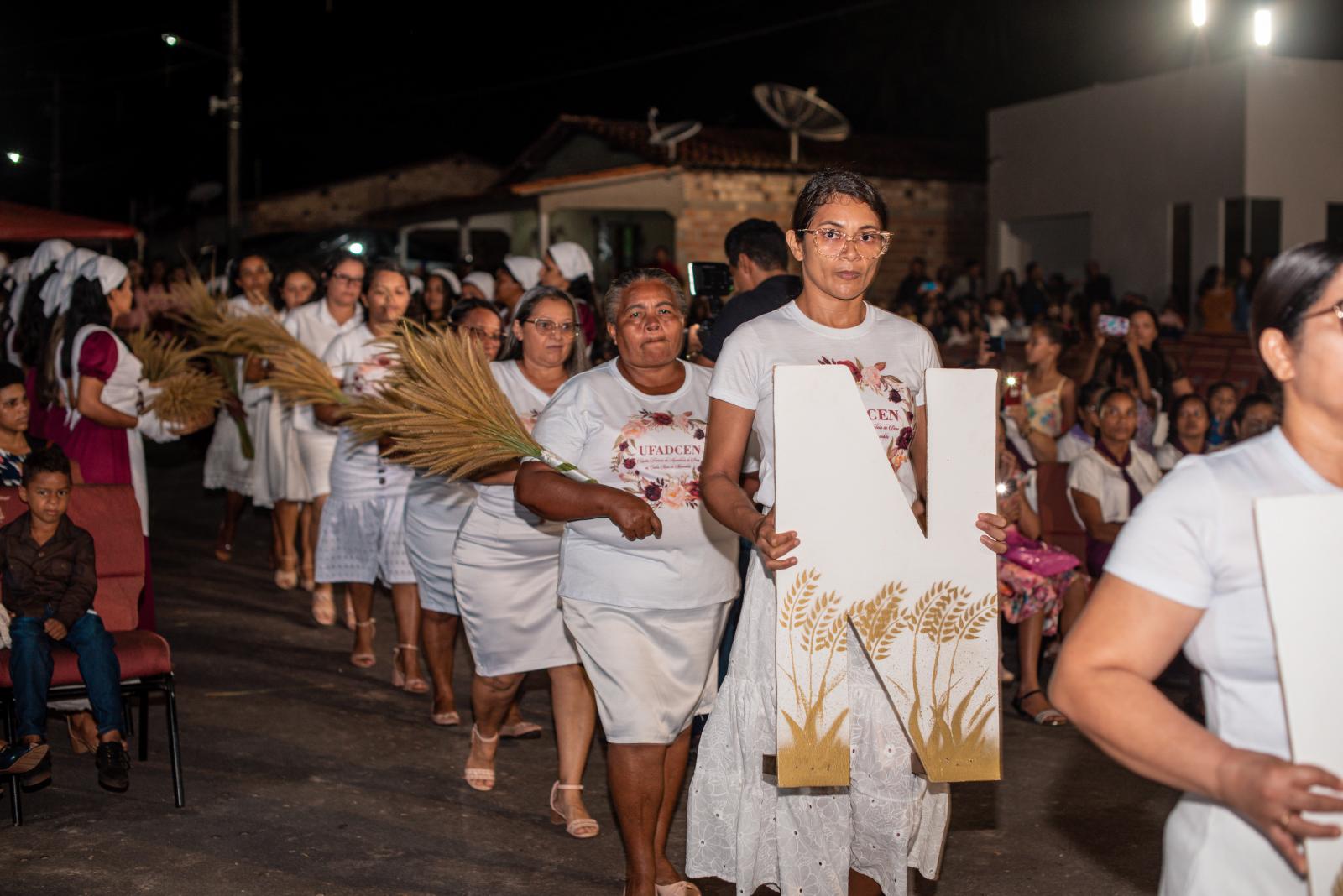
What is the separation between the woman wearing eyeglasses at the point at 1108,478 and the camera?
23.8 ft

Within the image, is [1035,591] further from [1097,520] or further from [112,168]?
[112,168]

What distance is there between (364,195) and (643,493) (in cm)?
3754

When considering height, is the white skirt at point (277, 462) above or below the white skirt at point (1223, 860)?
above

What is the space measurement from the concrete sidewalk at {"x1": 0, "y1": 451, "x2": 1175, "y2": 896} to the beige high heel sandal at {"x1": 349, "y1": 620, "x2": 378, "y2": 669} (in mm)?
202

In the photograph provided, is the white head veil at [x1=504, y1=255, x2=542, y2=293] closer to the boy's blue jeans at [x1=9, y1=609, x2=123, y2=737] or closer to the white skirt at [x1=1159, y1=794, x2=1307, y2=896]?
the boy's blue jeans at [x1=9, y1=609, x2=123, y2=737]

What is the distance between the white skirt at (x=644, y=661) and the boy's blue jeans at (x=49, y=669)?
1.88 metres

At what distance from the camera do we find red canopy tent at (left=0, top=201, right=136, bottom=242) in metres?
9.48

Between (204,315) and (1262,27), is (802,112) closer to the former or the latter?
(1262,27)

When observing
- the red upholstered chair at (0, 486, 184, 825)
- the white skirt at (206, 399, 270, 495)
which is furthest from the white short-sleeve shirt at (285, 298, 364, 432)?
the red upholstered chair at (0, 486, 184, 825)

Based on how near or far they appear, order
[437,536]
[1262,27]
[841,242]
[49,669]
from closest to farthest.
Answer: [841,242], [49,669], [437,536], [1262,27]

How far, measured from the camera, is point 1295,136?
19.6 meters

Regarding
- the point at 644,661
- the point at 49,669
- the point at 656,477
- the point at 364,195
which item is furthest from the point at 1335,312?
the point at 364,195

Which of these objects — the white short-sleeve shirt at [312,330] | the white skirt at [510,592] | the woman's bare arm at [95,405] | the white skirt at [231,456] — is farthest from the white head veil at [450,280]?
the white skirt at [510,592]

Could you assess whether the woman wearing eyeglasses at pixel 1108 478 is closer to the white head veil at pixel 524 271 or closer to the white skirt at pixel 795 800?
the white skirt at pixel 795 800
